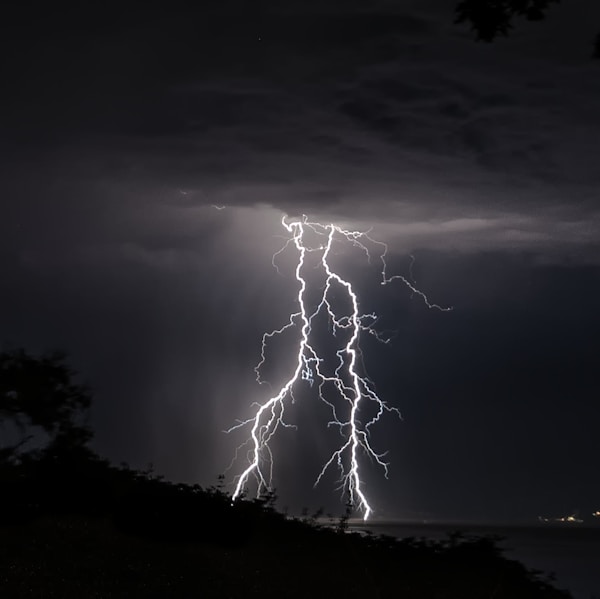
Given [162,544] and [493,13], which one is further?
[162,544]

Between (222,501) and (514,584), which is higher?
(222,501)

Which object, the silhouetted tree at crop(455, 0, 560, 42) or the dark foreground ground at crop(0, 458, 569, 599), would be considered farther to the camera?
the dark foreground ground at crop(0, 458, 569, 599)

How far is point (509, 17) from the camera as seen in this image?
10523 millimetres

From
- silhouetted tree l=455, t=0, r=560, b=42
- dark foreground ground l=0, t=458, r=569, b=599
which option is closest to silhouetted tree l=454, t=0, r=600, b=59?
silhouetted tree l=455, t=0, r=560, b=42

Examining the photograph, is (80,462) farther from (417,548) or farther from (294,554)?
(417,548)

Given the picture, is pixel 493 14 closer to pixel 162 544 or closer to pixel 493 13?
pixel 493 13

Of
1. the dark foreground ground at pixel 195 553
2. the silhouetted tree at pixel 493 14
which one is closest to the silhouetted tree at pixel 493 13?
the silhouetted tree at pixel 493 14

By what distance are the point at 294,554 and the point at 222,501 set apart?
1428 millimetres

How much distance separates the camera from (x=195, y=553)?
1678 cm

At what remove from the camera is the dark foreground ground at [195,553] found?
1516cm

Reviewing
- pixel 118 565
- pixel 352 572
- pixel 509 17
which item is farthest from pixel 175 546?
pixel 509 17

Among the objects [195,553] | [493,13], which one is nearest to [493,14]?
[493,13]

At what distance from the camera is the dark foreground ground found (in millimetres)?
15156

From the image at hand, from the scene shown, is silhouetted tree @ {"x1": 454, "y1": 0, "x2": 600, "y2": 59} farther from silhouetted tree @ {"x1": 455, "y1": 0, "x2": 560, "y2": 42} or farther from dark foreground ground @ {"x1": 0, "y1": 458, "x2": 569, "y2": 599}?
dark foreground ground @ {"x1": 0, "y1": 458, "x2": 569, "y2": 599}
